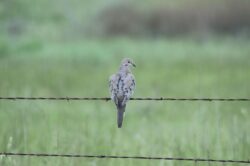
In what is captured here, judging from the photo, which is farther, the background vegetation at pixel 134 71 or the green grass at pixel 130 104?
the background vegetation at pixel 134 71

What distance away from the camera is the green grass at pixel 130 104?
27.5 ft

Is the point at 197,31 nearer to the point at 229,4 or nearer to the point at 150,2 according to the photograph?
the point at 229,4

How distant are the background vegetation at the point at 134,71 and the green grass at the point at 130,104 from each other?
0.08ft

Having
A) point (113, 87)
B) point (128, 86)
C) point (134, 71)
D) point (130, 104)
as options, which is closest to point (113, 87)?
point (113, 87)

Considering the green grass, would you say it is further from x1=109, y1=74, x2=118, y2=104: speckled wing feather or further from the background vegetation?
x1=109, y1=74, x2=118, y2=104: speckled wing feather

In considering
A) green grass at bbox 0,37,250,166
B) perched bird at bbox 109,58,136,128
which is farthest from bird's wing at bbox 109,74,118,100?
green grass at bbox 0,37,250,166

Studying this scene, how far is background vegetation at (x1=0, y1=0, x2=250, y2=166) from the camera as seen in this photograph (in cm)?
862

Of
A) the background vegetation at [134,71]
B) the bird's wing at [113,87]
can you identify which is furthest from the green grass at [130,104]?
the bird's wing at [113,87]

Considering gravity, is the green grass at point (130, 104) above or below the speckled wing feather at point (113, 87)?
above

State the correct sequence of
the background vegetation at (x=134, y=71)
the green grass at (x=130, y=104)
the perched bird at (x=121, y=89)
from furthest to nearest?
1. the background vegetation at (x=134, y=71)
2. the green grass at (x=130, y=104)
3. the perched bird at (x=121, y=89)

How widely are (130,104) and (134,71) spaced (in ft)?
16.5

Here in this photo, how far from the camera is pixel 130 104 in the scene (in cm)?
1566

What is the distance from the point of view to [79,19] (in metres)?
34.6

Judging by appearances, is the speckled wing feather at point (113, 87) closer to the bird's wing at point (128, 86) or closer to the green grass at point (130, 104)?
the bird's wing at point (128, 86)
